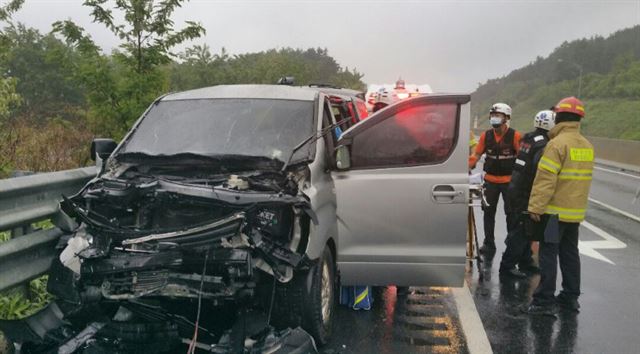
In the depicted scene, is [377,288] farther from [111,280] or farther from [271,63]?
[271,63]

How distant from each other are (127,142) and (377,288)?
272 centimetres

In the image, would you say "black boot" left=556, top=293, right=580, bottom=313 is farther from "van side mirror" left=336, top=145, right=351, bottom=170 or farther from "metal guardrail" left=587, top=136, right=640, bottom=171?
"metal guardrail" left=587, top=136, right=640, bottom=171

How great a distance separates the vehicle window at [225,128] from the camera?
4512 millimetres

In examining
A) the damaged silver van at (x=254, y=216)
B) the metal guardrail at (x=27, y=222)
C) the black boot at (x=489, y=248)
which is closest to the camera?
the damaged silver van at (x=254, y=216)

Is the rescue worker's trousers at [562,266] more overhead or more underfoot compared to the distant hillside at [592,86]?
more underfoot

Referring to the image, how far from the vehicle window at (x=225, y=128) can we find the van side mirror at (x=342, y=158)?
26cm

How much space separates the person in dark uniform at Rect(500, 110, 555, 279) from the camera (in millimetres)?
5979

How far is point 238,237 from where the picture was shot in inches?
142

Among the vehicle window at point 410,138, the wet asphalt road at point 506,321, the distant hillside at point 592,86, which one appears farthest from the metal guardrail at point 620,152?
the vehicle window at point 410,138

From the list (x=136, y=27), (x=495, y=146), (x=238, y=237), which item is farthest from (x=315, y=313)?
(x=136, y=27)

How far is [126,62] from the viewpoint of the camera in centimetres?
907

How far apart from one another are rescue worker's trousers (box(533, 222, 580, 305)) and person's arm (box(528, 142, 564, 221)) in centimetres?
28

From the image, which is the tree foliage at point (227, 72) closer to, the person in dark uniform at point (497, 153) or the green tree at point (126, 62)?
the green tree at point (126, 62)

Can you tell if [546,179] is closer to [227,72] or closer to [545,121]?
[545,121]
